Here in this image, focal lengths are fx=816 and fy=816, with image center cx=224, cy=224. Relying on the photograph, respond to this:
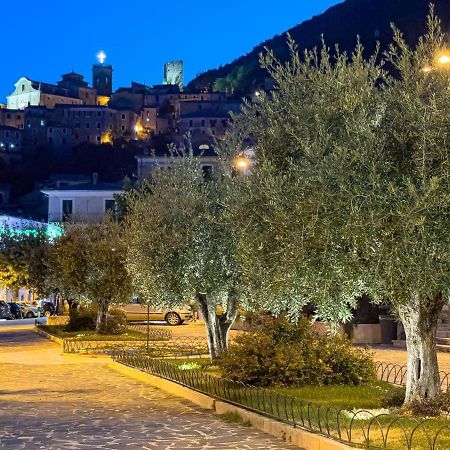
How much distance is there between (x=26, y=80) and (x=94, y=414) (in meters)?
176

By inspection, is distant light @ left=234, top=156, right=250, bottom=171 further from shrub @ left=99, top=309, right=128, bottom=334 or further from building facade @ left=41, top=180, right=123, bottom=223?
building facade @ left=41, top=180, right=123, bottom=223

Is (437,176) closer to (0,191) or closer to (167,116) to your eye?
(0,191)

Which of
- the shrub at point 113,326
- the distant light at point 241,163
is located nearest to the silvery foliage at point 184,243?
the distant light at point 241,163

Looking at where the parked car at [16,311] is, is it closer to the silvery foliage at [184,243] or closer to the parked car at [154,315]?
the parked car at [154,315]

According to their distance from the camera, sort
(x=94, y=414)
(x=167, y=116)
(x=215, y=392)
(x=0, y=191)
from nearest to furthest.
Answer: (x=94, y=414)
(x=215, y=392)
(x=0, y=191)
(x=167, y=116)

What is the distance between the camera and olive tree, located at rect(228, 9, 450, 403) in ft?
34.7

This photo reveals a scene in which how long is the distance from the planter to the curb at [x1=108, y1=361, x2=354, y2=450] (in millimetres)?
12415

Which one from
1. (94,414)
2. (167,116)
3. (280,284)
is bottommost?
(94,414)

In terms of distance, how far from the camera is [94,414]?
14234mm

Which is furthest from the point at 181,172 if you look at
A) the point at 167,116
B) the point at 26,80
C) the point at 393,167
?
the point at 26,80

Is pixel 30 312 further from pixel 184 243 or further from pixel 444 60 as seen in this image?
pixel 444 60

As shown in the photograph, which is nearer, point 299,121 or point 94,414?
point 299,121

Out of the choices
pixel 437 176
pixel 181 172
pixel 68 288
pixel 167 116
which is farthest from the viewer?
pixel 167 116

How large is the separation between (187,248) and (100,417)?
6593 millimetres
